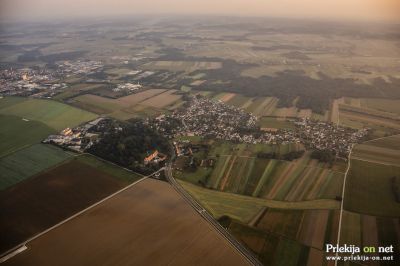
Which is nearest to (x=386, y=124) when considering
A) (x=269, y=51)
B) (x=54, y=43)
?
(x=269, y=51)

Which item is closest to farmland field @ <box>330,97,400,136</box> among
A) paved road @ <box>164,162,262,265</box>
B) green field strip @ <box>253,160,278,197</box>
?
green field strip @ <box>253,160,278,197</box>

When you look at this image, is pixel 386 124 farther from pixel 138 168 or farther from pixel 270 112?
pixel 138 168

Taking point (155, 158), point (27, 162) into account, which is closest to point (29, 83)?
point (27, 162)

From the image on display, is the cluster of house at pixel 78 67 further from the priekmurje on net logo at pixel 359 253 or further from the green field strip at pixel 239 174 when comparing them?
the priekmurje on net logo at pixel 359 253

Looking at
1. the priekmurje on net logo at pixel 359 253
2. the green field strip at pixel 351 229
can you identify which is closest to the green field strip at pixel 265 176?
the green field strip at pixel 351 229

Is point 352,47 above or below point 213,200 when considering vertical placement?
above
